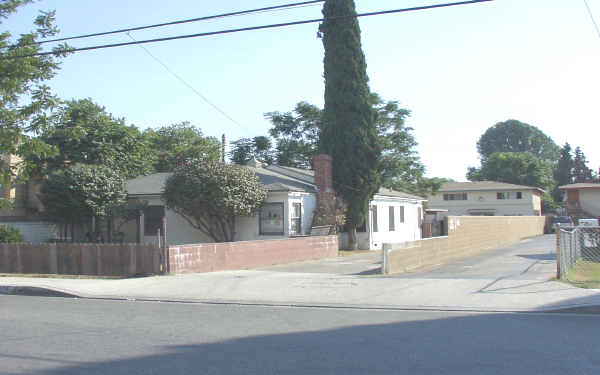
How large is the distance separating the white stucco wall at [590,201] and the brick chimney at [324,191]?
99.2 feet

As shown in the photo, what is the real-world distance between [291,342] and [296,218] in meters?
16.7

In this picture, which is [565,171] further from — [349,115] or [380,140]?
[349,115]

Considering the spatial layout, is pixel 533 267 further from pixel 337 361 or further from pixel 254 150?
pixel 254 150

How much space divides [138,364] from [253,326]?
2.66 meters

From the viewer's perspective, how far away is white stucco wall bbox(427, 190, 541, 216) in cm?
6500

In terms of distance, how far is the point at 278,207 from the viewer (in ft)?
78.6

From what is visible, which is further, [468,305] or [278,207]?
[278,207]

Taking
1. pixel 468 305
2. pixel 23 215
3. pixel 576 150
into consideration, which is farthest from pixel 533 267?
pixel 576 150

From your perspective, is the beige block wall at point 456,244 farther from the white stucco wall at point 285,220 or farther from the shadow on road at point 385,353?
the shadow on road at point 385,353

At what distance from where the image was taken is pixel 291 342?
7684 millimetres

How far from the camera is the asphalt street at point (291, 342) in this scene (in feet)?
20.9

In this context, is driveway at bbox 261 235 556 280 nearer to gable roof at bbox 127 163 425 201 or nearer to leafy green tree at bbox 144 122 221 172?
gable roof at bbox 127 163 425 201

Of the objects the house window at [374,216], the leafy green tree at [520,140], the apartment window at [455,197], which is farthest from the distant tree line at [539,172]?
the house window at [374,216]

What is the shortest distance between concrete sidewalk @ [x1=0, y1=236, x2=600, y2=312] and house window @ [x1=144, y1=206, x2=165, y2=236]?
9.78 metres
